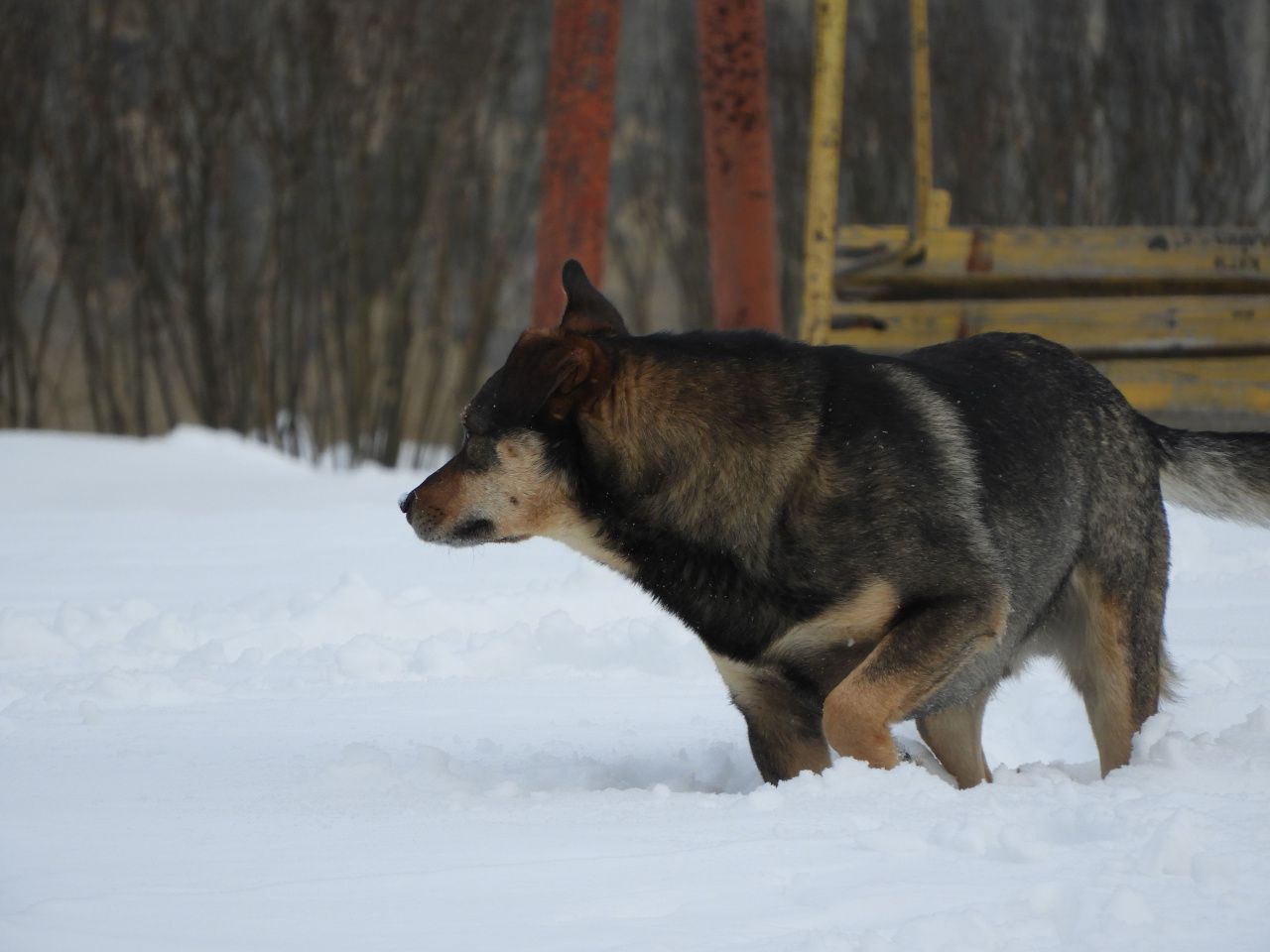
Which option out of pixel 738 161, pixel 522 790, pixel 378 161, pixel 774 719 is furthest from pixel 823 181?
pixel 378 161

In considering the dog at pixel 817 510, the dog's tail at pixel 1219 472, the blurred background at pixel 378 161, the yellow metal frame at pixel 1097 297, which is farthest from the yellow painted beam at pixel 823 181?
the blurred background at pixel 378 161

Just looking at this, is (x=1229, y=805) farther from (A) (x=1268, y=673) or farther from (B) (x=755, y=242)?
(B) (x=755, y=242)

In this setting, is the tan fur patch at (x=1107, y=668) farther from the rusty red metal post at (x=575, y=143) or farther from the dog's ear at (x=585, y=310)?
the rusty red metal post at (x=575, y=143)

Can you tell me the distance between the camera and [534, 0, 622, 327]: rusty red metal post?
8.41m

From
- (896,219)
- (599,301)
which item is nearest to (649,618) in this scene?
(599,301)

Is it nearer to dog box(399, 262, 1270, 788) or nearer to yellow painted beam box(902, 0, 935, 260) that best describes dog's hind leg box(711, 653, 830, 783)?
dog box(399, 262, 1270, 788)

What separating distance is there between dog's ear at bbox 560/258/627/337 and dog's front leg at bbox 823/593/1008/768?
120cm

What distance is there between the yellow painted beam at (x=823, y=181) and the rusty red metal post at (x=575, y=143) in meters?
1.62

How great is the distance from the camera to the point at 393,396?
13523mm

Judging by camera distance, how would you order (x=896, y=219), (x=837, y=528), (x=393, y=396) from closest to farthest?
(x=837, y=528)
(x=393, y=396)
(x=896, y=219)

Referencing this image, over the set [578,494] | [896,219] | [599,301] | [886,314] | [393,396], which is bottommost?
[393,396]

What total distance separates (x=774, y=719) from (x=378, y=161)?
402 inches

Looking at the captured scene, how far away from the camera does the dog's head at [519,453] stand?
12.6 feet

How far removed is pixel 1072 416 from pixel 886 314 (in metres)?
3.67
